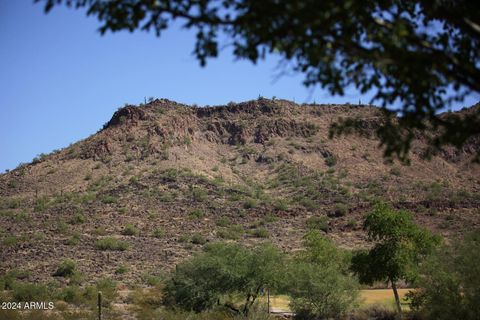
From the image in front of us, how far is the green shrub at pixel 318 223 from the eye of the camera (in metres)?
61.7

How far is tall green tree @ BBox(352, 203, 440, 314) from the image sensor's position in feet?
96.0

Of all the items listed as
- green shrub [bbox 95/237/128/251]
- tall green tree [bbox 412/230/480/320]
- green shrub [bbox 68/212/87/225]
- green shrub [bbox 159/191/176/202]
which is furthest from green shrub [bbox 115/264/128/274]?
tall green tree [bbox 412/230/480/320]

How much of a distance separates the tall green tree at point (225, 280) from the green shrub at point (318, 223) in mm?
28432

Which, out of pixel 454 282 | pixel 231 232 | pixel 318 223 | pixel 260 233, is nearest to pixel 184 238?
pixel 231 232

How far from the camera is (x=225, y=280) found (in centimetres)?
3195

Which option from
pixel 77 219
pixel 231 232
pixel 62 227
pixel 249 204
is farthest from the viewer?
pixel 249 204

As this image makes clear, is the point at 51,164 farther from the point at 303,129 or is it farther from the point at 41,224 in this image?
the point at 303,129

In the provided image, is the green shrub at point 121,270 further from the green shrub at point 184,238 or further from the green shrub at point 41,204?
the green shrub at point 41,204

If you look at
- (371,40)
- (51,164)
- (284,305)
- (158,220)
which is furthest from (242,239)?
(371,40)

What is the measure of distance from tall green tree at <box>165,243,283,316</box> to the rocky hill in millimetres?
12223

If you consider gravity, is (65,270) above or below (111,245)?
below

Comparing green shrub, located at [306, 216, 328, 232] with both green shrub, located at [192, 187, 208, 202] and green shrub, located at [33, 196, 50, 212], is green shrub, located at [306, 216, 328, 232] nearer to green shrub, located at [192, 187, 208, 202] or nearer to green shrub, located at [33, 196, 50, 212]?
green shrub, located at [192, 187, 208, 202]

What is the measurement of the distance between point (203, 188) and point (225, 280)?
39.8 metres

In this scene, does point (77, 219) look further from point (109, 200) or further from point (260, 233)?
point (260, 233)
